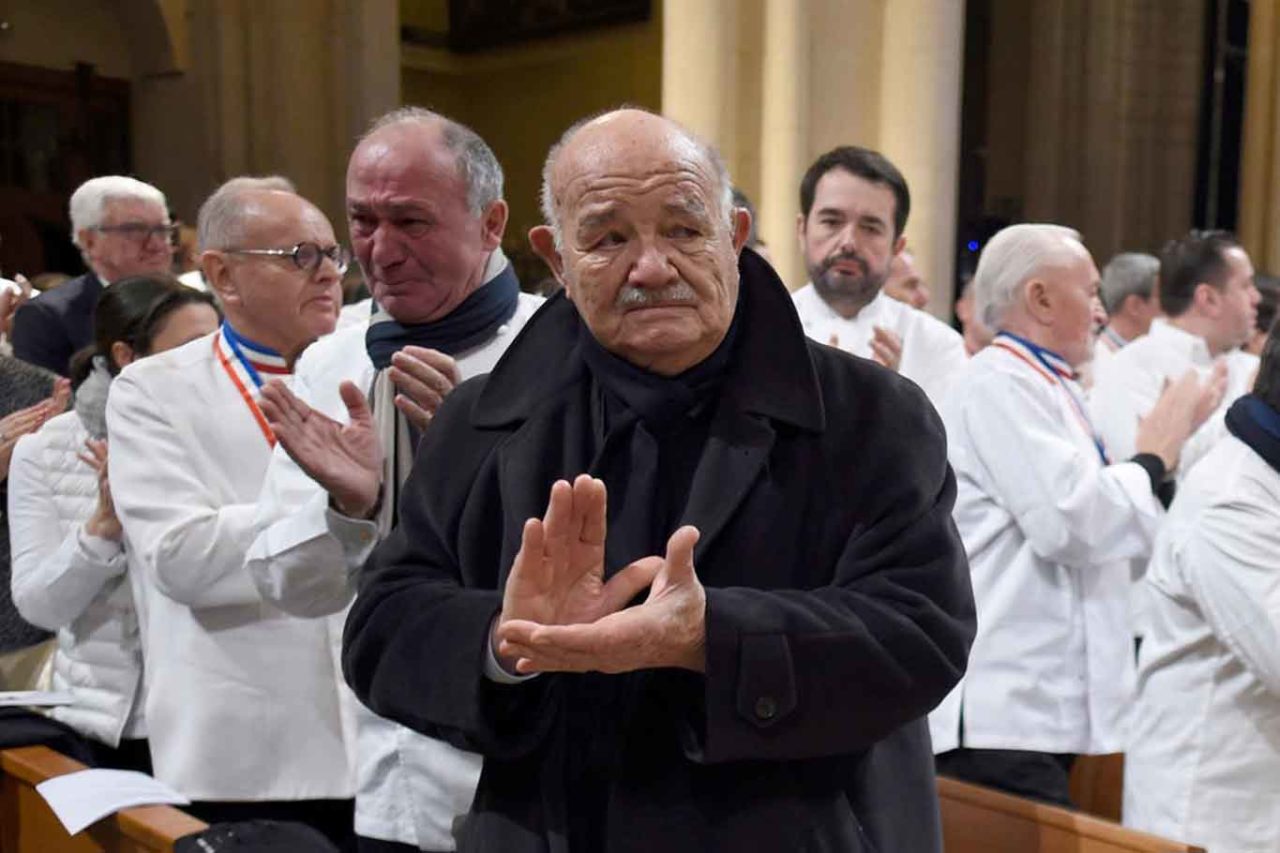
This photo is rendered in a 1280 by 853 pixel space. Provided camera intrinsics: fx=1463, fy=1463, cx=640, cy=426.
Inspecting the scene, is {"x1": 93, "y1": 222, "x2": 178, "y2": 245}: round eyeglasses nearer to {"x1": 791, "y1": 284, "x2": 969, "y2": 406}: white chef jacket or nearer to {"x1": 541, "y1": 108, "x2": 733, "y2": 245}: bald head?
{"x1": 791, "y1": 284, "x2": 969, "y2": 406}: white chef jacket

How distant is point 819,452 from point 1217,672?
1.74m

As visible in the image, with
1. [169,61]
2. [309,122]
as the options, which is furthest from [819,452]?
[169,61]

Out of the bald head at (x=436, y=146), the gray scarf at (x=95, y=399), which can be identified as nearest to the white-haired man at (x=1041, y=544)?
the bald head at (x=436, y=146)

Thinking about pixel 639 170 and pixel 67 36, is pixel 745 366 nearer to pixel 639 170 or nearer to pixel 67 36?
pixel 639 170

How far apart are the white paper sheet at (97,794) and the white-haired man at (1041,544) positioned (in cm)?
183

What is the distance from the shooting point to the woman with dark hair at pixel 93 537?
3.36 meters

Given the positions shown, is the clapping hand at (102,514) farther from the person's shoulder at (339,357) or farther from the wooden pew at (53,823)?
the person's shoulder at (339,357)

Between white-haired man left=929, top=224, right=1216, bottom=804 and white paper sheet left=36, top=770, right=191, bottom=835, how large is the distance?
1.83 metres

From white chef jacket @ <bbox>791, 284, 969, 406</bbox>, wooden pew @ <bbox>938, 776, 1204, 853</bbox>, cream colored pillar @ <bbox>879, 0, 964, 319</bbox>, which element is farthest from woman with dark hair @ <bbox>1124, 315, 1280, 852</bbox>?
cream colored pillar @ <bbox>879, 0, 964, 319</bbox>

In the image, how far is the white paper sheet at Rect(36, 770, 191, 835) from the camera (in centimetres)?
287

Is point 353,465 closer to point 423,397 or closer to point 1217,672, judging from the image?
point 423,397

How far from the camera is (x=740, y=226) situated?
1925 millimetres

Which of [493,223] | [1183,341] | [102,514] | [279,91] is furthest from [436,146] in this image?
[279,91]

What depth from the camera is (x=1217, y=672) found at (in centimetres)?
310
